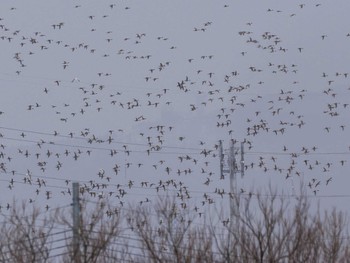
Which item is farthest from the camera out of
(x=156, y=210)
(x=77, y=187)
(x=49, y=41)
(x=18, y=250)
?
(x=49, y=41)

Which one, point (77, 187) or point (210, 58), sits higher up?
point (210, 58)

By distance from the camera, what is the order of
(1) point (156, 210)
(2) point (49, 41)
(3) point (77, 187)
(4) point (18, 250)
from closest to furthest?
(3) point (77, 187) < (4) point (18, 250) < (1) point (156, 210) < (2) point (49, 41)

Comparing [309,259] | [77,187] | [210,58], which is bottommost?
[309,259]

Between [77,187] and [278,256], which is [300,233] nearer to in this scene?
[278,256]

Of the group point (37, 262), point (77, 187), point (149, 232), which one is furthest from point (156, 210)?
point (77, 187)

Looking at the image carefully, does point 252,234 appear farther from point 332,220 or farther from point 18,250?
point 18,250

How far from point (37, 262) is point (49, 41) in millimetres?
20896

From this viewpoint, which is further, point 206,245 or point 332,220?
point 332,220

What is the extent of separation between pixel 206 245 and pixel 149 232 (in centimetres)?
242

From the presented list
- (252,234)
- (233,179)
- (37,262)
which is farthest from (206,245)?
(233,179)

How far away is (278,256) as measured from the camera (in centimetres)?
4453

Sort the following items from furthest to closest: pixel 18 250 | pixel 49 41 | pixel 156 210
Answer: pixel 49 41, pixel 156 210, pixel 18 250

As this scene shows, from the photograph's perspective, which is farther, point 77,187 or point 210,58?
point 210,58

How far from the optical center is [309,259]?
47188 millimetres
